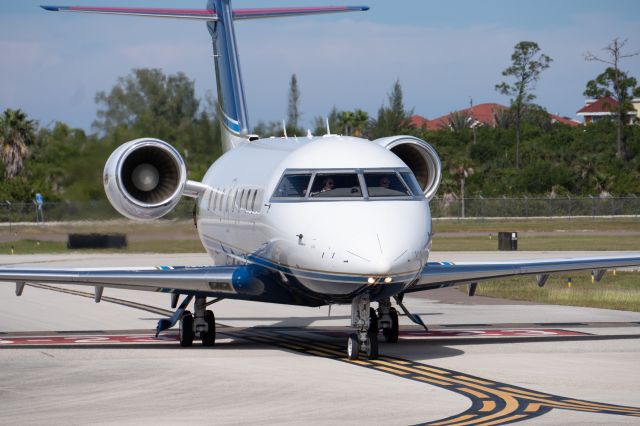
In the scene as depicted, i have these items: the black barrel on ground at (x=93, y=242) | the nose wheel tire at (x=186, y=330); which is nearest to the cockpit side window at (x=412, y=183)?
the nose wheel tire at (x=186, y=330)

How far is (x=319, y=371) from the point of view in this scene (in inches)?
673

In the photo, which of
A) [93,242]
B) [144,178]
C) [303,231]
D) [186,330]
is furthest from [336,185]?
[93,242]

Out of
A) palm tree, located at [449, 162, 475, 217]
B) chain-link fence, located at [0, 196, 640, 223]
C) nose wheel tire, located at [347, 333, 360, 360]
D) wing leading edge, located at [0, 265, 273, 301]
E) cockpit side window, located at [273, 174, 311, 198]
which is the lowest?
nose wheel tire, located at [347, 333, 360, 360]

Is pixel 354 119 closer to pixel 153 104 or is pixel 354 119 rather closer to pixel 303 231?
pixel 153 104

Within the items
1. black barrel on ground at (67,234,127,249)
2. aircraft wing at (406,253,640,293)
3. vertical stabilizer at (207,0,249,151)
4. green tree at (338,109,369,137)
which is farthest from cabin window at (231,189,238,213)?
green tree at (338,109,369,137)

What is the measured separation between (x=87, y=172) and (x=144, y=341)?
61.4 feet

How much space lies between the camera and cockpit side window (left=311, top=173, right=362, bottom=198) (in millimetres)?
18203

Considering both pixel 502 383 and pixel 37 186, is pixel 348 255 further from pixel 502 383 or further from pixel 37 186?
pixel 37 186

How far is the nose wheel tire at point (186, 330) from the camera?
21.0m

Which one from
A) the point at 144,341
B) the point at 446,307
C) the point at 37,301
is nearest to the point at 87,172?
the point at 37,301

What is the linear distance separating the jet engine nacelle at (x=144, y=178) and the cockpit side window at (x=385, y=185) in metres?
6.29

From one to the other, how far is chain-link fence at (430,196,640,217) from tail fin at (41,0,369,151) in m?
56.5

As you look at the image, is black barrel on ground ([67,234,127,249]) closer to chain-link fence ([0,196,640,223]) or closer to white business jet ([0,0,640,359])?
white business jet ([0,0,640,359])

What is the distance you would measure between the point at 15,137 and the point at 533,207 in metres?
36.7
